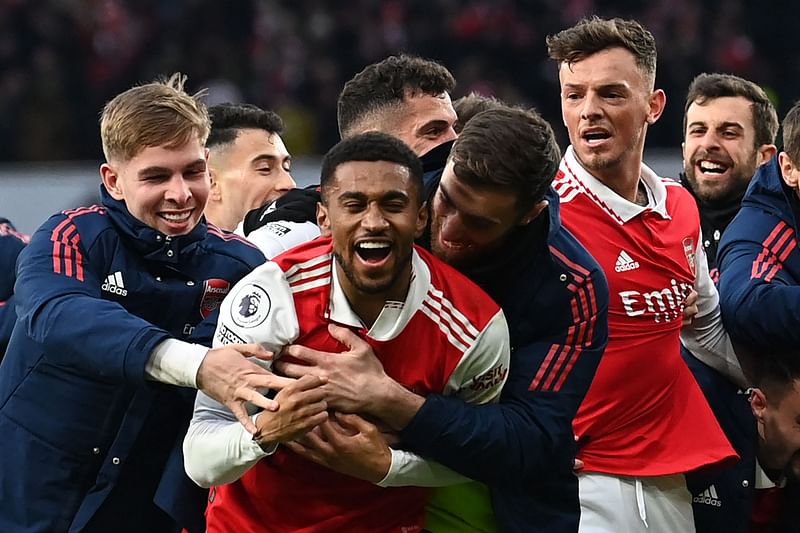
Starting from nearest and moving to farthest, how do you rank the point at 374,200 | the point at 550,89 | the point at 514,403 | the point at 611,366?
the point at 374,200 < the point at 514,403 < the point at 611,366 < the point at 550,89

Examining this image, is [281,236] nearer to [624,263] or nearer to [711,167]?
[624,263]

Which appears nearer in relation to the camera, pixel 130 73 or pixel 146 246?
pixel 146 246

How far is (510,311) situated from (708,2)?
898 centimetres

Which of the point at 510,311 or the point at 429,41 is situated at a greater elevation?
the point at 429,41

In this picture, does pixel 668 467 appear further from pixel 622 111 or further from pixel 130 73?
pixel 130 73

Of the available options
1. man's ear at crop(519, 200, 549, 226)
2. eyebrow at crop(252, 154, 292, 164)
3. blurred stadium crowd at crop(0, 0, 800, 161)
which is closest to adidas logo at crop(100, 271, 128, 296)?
man's ear at crop(519, 200, 549, 226)

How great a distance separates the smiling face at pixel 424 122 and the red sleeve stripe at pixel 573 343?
0.86 metres

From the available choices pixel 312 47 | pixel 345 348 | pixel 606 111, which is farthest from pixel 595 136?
pixel 312 47

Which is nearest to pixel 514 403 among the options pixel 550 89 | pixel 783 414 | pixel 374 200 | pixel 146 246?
pixel 374 200

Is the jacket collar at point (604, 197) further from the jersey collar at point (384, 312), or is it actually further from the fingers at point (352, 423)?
the fingers at point (352, 423)

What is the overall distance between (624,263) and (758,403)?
2.59 ft

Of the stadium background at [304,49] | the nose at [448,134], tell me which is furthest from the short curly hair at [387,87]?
the stadium background at [304,49]

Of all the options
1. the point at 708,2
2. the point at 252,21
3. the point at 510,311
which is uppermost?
the point at 708,2

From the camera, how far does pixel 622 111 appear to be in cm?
404
